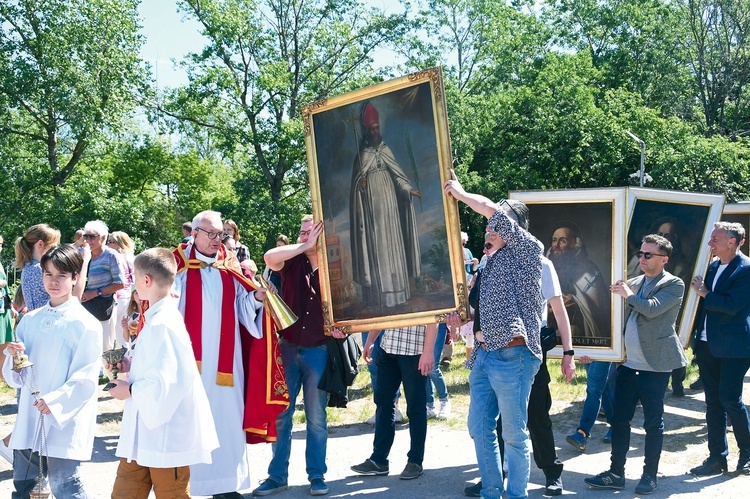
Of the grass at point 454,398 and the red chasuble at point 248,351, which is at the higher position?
the red chasuble at point 248,351

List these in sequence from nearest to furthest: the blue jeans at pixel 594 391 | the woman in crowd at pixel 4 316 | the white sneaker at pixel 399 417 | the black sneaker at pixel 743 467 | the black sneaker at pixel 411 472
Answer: the black sneaker at pixel 411 472 < the black sneaker at pixel 743 467 < the blue jeans at pixel 594 391 < the woman in crowd at pixel 4 316 < the white sneaker at pixel 399 417

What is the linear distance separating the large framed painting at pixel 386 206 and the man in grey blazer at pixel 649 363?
1.73m

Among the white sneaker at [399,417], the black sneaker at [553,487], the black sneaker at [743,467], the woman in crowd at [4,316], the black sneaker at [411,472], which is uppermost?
the woman in crowd at [4,316]

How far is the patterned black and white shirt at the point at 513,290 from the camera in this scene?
505 cm

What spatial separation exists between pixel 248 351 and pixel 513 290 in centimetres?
209

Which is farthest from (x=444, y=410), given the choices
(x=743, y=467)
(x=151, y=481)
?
(x=151, y=481)

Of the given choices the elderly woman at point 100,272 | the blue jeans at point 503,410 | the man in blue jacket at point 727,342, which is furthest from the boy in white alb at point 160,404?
the elderly woman at point 100,272

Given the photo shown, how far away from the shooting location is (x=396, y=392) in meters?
6.73

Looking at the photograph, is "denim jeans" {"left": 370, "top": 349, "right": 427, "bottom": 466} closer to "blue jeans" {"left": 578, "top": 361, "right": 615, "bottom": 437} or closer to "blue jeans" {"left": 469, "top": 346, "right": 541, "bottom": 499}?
"blue jeans" {"left": 469, "top": 346, "right": 541, "bottom": 499}

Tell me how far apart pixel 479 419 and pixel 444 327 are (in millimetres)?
2413

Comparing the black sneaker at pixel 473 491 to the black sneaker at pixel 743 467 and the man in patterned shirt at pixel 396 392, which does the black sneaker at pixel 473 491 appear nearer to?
the man in patterned shirt at pixel 396 392

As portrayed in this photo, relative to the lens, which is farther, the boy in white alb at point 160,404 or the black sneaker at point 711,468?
the black sneaker at point 711,468

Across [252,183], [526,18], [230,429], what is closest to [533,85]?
[526,18]

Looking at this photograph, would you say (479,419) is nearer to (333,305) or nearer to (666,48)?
(333,305)
